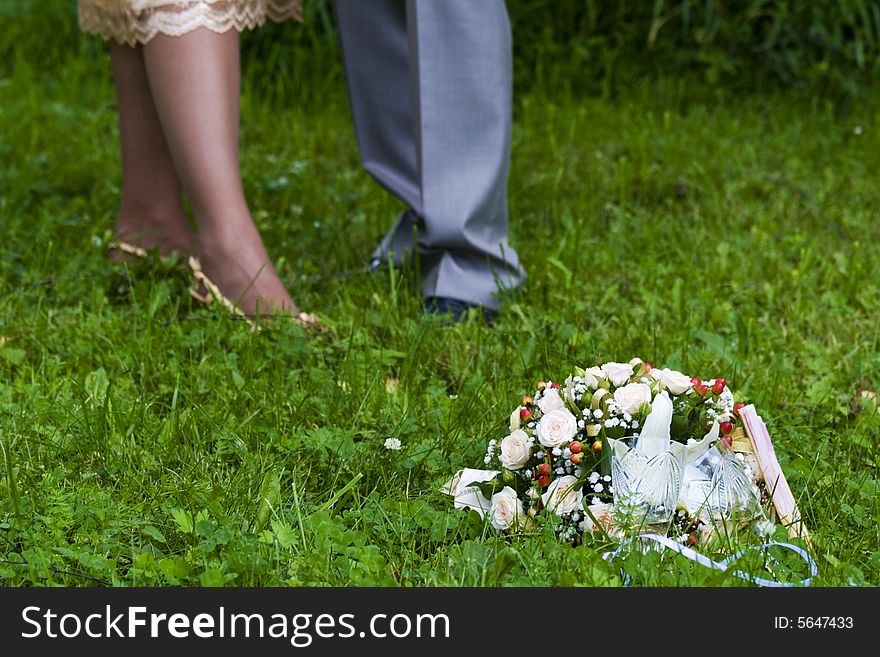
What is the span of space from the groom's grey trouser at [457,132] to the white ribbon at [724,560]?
3.39ft

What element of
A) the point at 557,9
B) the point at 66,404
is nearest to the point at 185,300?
the point at 66,404

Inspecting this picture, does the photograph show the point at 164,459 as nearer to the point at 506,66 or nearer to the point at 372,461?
the point at 372,461

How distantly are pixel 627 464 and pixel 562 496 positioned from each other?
99 millimetres

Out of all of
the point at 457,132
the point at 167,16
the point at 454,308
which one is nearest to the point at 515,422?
the point at 454,308

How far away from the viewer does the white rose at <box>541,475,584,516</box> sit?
62.7 inches

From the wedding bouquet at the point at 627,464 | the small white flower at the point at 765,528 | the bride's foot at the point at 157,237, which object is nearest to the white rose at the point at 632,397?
the wedding bouquet at the point at 627,464

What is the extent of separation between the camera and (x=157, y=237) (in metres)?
2.73

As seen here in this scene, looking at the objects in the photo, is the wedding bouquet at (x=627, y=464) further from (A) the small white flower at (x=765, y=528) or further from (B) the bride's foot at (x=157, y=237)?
(B) the bride's foot at (x=157, y=237)

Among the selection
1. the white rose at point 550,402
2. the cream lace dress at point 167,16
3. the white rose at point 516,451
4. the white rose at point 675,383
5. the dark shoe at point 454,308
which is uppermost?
the cream lace dress at point 167,16

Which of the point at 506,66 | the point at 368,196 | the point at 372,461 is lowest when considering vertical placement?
the point at 368,196

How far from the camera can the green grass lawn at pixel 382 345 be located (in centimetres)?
159

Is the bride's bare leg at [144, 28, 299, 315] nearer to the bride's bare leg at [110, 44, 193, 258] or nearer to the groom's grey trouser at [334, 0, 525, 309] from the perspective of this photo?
the bride's bare leg at [110, 44, 193, 258]

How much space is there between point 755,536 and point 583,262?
1.31 meters

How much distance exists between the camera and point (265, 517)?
1.62 meters
